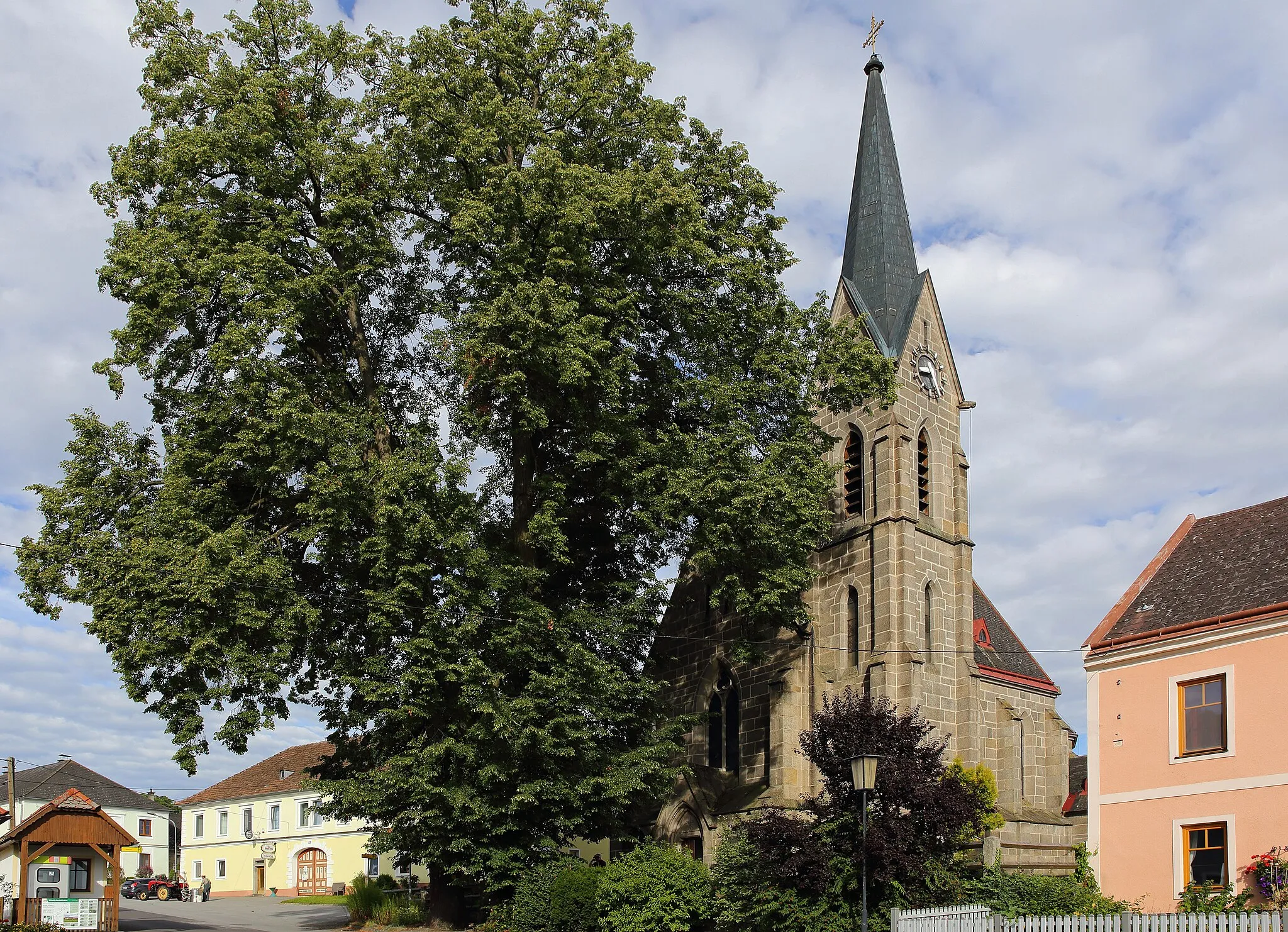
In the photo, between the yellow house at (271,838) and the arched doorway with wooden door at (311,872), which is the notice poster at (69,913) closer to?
the yellow house at (271,838)

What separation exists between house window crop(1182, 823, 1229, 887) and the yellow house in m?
32.6

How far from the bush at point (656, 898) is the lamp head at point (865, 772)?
604cm

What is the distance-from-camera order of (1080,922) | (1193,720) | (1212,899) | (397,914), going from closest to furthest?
(1080,922)
(1212,899)
(1193,720)
(397,914)

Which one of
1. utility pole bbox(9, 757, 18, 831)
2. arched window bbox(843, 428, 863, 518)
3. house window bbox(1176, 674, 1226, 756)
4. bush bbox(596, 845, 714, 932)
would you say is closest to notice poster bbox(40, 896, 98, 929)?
utility pole bbox(9, 757, 18, 831)

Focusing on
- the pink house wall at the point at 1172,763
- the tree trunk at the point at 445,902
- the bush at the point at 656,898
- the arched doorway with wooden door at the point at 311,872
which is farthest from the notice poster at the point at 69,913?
the arched doorway with wooden door at the point at 311,872

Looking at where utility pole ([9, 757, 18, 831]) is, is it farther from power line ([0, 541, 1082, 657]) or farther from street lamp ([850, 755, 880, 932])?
street lamp ([850, 755, 880, 932])

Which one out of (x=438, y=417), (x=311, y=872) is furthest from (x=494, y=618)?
(x=311, y=872)

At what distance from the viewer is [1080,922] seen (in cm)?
1552

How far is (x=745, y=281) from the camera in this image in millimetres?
25359

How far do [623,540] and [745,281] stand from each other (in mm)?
6114

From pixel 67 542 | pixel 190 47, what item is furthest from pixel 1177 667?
pixel 190 47

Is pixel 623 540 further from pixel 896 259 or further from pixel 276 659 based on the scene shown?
pixel 896 259

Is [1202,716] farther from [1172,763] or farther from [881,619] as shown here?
[881,619]

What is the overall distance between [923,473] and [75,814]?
20.6 metres
